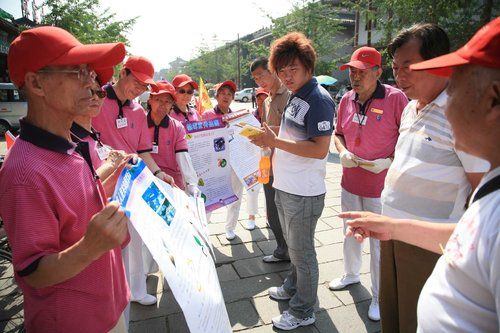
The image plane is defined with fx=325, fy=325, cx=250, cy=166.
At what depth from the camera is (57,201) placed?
1137mm

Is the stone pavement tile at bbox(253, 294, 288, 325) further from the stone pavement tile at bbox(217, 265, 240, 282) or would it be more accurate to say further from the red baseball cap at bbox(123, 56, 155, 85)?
the red baseball cap at bbox(123, 56, 155, 85)

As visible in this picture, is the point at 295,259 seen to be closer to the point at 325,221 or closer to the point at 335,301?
the point at 335,301

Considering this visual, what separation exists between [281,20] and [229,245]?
16.1 metres

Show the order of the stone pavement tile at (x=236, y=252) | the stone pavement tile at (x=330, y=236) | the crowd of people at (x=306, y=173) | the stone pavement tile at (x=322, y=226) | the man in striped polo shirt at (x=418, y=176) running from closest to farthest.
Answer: the crowd of people at (x=306, y=173) → the man in striped polo shirt at (x=418, y=176) → the stone pavement tile at (x=236, y=252) → the stone pavement tile at (x=330, y=236) → the stone pavement tile at (x=322, y=226)

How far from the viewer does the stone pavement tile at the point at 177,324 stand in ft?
8.24

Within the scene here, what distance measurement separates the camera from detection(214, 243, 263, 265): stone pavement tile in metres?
3.59

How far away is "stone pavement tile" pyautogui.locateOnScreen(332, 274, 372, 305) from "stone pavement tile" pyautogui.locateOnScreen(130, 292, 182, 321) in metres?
1.41

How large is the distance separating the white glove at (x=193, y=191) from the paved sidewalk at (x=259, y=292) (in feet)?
3.20

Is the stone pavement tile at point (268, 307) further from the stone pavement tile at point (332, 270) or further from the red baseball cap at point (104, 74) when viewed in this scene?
the red baseball cap at point (104, 74)

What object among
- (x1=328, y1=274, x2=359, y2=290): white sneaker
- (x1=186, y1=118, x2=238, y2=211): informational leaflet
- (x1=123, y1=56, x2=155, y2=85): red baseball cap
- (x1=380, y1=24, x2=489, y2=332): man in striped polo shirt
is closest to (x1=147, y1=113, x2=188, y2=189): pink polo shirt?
(x1=186, y1=118, x2=238, y2=211): informational leaflet

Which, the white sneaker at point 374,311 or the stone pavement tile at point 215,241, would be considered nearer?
the white sneaker at point 374,311

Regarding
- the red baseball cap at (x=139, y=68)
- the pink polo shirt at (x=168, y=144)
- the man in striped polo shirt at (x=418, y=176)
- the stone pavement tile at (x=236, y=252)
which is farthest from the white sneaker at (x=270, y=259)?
the red baseball cap at (x=139, y=68)

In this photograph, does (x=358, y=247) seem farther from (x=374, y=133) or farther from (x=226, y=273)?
(x=226, y=273)

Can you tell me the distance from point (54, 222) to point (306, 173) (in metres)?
1.57
